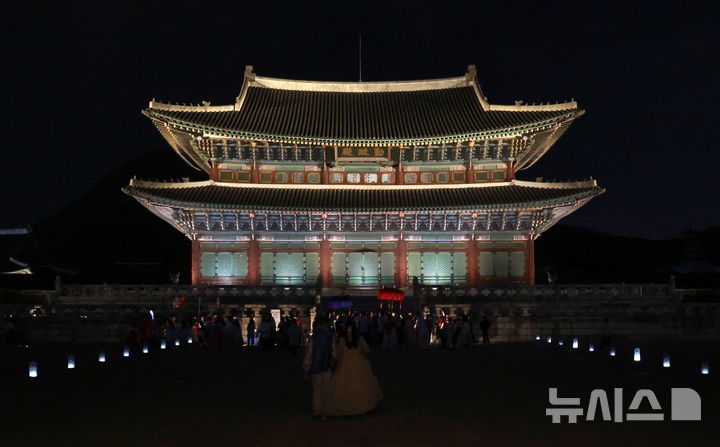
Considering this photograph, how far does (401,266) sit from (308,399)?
1087 inches

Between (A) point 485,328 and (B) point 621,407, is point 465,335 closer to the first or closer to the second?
(A) point 485,328

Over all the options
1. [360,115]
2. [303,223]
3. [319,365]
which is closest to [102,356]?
[319,365]

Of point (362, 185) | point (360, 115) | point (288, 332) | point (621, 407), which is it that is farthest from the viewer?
point (360, 115)

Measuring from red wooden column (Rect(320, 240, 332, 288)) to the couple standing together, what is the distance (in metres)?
29.3

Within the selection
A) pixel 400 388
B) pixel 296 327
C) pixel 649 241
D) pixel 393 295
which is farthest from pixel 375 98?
pixel 649 241

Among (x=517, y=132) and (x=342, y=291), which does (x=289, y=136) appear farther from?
(x=517, y=132)

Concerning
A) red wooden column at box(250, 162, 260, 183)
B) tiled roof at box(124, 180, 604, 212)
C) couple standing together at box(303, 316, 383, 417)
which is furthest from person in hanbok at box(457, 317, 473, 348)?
red wooden column at box(250, 162, 260, 183)

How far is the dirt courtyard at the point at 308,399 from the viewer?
38.7 feet

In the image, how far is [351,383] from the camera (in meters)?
13.5

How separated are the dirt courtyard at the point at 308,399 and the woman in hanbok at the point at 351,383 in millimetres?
244

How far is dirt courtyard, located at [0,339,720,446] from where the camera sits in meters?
11.8

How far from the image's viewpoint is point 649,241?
11200 centimetres

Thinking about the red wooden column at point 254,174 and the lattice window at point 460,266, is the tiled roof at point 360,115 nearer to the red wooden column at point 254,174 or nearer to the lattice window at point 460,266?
the red wooden column at point 254,174

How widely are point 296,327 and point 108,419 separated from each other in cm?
1401
